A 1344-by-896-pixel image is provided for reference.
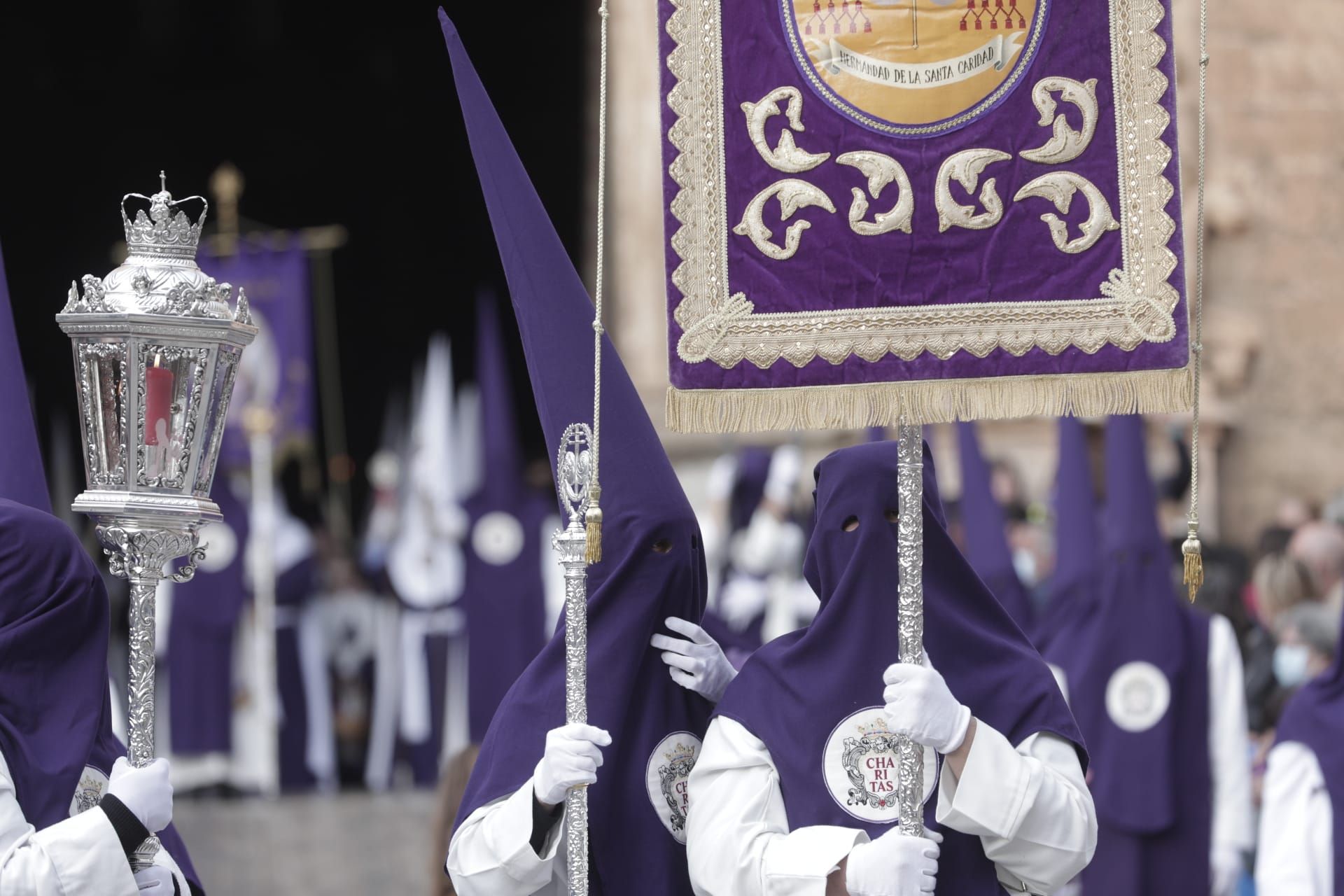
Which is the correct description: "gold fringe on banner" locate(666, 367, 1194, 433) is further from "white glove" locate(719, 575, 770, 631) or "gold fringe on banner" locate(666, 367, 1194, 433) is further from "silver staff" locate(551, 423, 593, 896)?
"white glove" locate(719, 575, 770, 631)

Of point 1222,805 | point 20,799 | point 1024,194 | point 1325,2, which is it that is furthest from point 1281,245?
point 20,799

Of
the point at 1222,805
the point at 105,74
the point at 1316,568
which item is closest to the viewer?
the point at 1222,805

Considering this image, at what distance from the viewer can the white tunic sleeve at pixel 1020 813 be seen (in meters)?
4.64

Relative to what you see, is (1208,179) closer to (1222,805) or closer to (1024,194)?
(1222,805)

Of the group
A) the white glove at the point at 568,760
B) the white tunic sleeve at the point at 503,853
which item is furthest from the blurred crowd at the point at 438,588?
the white glove at the point at 568,760

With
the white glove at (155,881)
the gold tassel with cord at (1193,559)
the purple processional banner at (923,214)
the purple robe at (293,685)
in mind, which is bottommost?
the purple robe at (293,685)

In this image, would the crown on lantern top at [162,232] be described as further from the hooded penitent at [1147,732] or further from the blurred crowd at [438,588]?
the blurred crowd at [438,588]

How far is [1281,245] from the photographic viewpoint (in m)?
12.7

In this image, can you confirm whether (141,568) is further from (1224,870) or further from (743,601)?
(743,601)

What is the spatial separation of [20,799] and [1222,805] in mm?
4872

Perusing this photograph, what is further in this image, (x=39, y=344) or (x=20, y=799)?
(x=39, y=344)

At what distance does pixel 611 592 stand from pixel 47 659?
1.35m

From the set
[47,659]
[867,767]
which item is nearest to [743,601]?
[867,767]

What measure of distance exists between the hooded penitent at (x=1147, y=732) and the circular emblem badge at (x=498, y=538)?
218 inches
